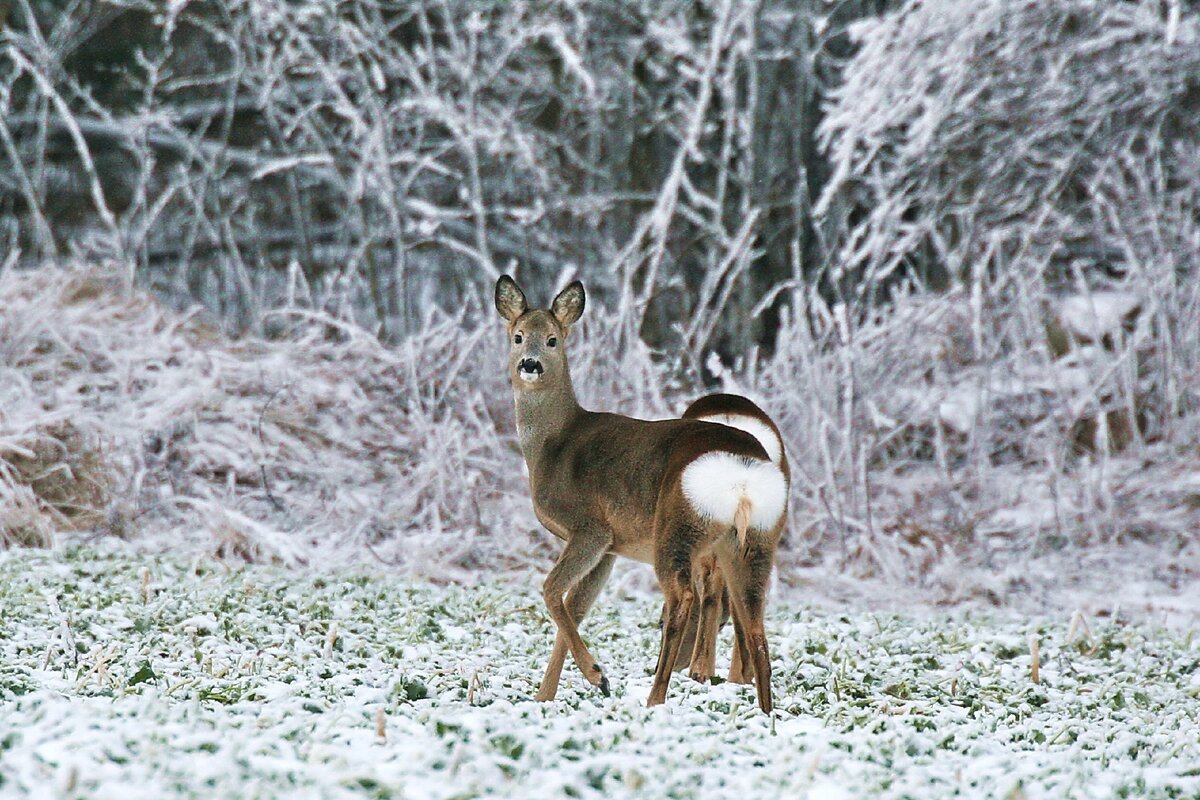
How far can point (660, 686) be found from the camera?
12.3 feet

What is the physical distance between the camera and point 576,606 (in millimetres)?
4121

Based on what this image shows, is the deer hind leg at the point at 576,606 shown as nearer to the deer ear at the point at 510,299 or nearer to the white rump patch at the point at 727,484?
the white rump patch at the point at 727,484

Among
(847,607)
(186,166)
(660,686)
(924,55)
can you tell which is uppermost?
(924,55)

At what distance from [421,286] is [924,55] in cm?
616

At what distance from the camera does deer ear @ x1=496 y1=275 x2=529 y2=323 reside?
4488mm

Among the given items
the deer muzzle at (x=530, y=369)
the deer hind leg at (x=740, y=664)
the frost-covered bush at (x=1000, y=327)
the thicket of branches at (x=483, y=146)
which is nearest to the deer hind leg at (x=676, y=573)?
the deer hind leg at (x=740, y=664)

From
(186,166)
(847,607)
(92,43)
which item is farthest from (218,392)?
(92,43)

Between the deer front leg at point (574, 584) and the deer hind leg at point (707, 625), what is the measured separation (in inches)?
13.0

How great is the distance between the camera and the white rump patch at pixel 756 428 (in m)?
4.32

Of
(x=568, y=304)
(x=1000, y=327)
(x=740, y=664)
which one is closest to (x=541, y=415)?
(x=568, y=304)

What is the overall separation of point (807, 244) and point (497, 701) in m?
6.71

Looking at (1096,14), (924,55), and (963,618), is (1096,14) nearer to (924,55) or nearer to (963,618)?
(924,55)

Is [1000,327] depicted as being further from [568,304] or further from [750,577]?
[750,577]

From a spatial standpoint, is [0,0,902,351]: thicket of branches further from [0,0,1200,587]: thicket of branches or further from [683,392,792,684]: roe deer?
[683,392,792,684]: roe deer
